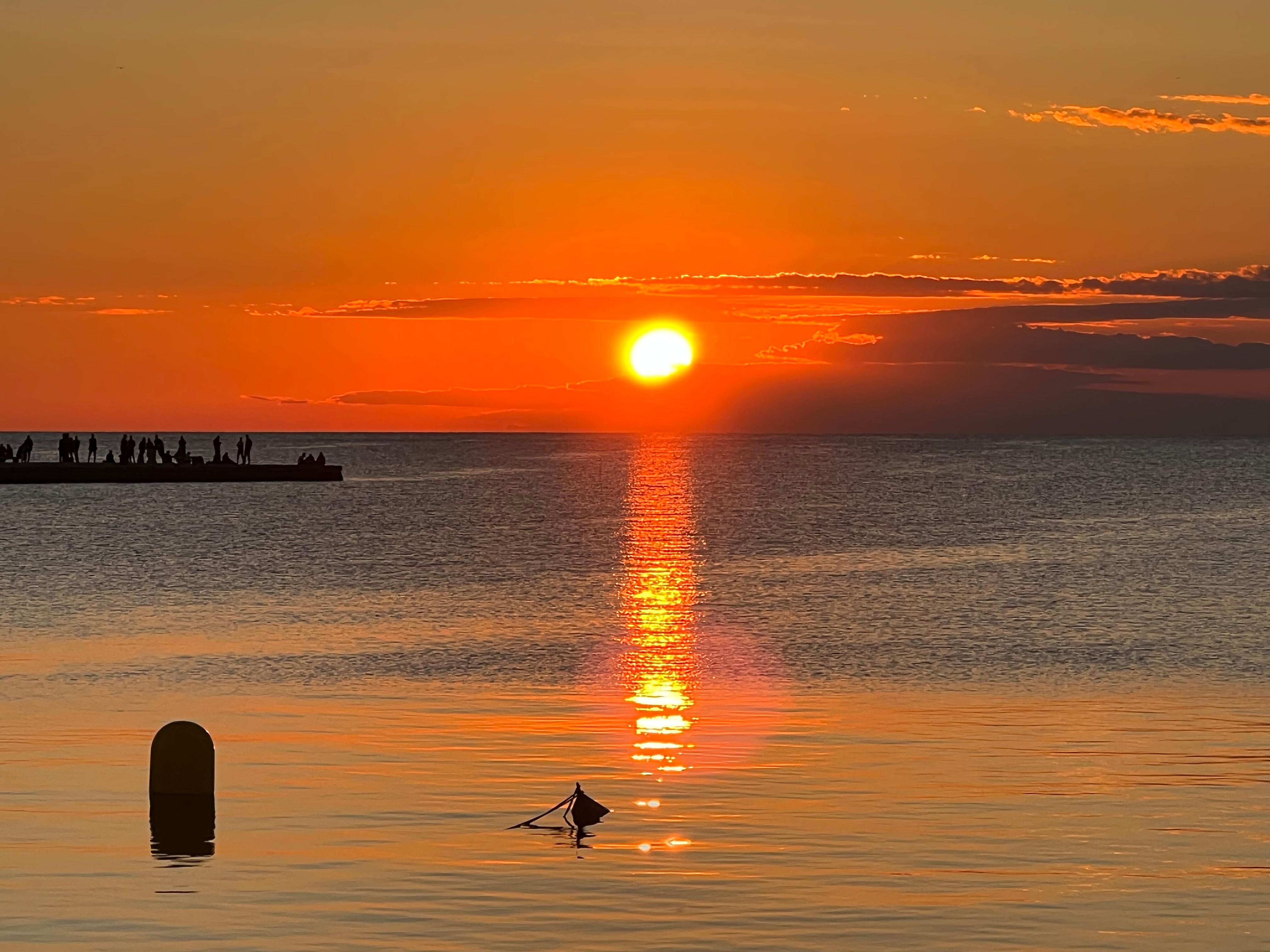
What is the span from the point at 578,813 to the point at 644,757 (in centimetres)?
446

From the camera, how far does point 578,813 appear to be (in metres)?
18.4

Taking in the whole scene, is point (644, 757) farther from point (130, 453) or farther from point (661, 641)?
point (130, 453)

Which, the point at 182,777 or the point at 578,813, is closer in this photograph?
the point at 578,813

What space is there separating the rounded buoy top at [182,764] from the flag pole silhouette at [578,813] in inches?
144

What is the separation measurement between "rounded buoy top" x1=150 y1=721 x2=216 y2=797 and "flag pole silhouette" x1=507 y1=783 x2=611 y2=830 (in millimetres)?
3656

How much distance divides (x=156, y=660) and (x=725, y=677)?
10.8 m

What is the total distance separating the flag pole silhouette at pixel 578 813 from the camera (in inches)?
721

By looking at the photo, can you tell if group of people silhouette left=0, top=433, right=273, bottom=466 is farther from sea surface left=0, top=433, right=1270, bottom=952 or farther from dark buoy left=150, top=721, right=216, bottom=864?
dark buoy left=150, top=721, right=216, bottom=864

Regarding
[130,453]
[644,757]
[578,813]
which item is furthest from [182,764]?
[130,453]

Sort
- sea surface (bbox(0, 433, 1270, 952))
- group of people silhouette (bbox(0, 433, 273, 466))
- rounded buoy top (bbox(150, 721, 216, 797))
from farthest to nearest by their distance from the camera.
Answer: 1. group of people silhouette (bbox(0, 433, 273, 466))
2. rounded buoy top (bbox(150, 721, 216, 797))
3. sea surface (bbox(0, 433, 1270, 952))

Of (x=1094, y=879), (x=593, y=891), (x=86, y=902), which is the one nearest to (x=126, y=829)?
(x=86, y=902)

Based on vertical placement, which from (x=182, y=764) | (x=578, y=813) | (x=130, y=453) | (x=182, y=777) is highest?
(x=130, y=453)

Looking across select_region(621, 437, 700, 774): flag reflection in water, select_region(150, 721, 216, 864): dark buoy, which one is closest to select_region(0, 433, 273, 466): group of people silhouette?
select_region(621, 437, 700, 774): flag reflection in water

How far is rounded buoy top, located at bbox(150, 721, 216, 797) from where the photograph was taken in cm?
1934
